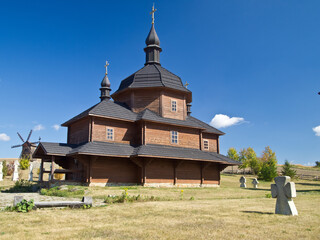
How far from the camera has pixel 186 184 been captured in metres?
24.0

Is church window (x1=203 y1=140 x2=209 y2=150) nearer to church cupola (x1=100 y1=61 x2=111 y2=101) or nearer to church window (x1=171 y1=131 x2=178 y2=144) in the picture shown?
church window (x1=171 y1=131 x2=178 y2=144)

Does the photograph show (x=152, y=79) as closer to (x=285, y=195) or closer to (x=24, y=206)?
(x=24, y=206)

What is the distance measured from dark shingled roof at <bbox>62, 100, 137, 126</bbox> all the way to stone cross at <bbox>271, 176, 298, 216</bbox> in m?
14.9

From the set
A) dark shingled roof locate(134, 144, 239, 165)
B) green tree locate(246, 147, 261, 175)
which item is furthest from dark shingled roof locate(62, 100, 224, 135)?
green tree locate(246, 147, 261, 175)

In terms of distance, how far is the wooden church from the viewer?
68.4 feet

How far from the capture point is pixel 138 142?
23.0 meters

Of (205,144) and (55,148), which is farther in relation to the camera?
(205,144)

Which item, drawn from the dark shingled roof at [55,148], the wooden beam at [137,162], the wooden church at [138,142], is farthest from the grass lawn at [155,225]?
the wooden beam at [137,162]

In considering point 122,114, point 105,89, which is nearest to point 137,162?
point 122,114

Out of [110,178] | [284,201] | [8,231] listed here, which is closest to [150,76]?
[110,178]

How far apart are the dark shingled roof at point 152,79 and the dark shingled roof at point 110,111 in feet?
7.49

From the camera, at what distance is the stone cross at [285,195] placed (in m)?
8.52

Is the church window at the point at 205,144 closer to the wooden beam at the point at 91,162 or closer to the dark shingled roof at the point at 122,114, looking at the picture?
the dark shingled roof at the point at 122,114

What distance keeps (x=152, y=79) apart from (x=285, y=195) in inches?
715
